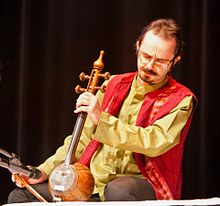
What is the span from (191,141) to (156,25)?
0.68 m

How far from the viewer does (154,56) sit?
1.78m

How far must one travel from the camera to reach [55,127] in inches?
95.0

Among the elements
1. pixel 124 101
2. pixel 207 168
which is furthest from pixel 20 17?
pixel 207 168

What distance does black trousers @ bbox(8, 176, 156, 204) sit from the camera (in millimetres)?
1579

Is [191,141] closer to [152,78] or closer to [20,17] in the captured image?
[152,78]

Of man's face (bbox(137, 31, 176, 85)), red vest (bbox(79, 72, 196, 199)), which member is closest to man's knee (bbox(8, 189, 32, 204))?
red vest (bbox(79, 72, 196, 199))

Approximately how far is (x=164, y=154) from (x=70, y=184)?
443 millimetres

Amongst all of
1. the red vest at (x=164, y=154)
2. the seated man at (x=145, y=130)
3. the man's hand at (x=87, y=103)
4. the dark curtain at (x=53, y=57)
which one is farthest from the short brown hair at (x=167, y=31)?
the dark curtain at (x=53, y=57)

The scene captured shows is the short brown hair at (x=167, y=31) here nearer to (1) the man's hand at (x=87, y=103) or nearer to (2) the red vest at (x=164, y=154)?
(2) the red vest at (x=164, y=154)

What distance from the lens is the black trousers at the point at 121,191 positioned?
158 centimetres

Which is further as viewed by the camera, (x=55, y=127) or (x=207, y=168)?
(x=55, y=127)

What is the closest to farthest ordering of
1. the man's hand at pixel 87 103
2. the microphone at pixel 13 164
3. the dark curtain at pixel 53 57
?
the microphone at pixel 13 164, the man's hand at pixel 87 103, the dark curtain at pixel 53 57

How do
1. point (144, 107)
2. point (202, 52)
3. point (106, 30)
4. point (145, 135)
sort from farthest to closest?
point (106, 30)
point (202, 52)
point (144, 107)
point (145, 135)

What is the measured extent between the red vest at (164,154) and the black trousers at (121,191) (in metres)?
0.05
